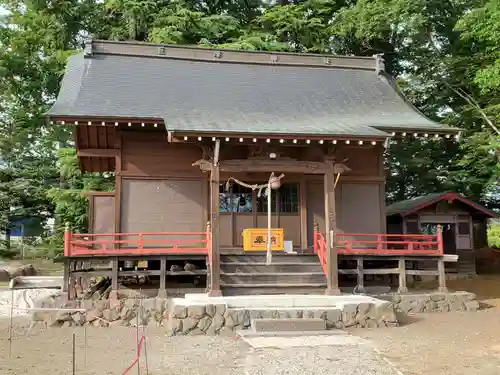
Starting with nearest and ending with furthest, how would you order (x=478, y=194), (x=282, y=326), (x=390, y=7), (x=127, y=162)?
(x=282, y=326)
(x=127, y=162)
(x=390, y=7)
(x=478, y=194)

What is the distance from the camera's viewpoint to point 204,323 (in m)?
10.0

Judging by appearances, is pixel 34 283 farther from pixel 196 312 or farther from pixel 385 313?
pixel 385 313

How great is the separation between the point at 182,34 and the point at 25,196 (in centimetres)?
1203

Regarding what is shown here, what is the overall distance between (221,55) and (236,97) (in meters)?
2.89

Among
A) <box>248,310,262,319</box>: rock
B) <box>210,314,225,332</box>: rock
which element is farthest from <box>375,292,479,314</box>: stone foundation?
<box>210,314,225,332</box>: rock

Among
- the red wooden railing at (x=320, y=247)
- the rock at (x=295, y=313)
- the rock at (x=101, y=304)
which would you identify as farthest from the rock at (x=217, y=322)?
the red wooden railing at (x=320, y=247)

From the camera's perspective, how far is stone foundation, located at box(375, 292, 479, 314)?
1267 cm

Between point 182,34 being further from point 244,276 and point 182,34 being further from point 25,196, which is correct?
point 244,276

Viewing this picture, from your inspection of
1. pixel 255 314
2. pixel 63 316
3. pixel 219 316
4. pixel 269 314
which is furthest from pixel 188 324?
pixel 63 316

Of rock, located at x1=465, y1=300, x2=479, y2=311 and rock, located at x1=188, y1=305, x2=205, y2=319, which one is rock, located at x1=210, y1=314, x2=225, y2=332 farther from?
rock, located at x1=465, y1=300, x2=479, y2=311

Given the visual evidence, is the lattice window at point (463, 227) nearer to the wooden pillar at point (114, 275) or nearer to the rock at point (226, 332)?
the rock at point (226, 332)

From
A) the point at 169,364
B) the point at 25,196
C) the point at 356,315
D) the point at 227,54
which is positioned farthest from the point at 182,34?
the point at 169,364

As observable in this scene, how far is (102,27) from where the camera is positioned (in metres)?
27.2

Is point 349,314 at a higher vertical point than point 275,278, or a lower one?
lower
